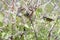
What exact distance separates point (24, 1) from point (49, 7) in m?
0.32

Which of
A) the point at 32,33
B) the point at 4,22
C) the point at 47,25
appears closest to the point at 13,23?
the point at 4,22

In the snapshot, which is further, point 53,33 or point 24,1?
point 53,33

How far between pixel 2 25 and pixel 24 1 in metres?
0.28

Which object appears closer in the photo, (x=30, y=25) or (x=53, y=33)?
(x=30, y=25)

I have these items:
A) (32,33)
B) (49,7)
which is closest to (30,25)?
(32,33)

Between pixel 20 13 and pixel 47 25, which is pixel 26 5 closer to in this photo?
pixel 20 13

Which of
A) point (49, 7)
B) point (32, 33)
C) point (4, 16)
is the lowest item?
point (32, 33)

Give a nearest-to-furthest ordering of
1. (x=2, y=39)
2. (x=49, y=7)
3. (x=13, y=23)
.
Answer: (x=13, y=23), (x=2, y=39), (x=49, y=7)

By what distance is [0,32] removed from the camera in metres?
1.88

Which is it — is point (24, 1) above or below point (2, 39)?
above

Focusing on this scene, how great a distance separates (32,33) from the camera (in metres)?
1.91

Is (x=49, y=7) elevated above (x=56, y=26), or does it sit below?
above

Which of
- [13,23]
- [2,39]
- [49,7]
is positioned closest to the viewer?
[13,23]

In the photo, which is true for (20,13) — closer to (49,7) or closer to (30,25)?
(30,25)
